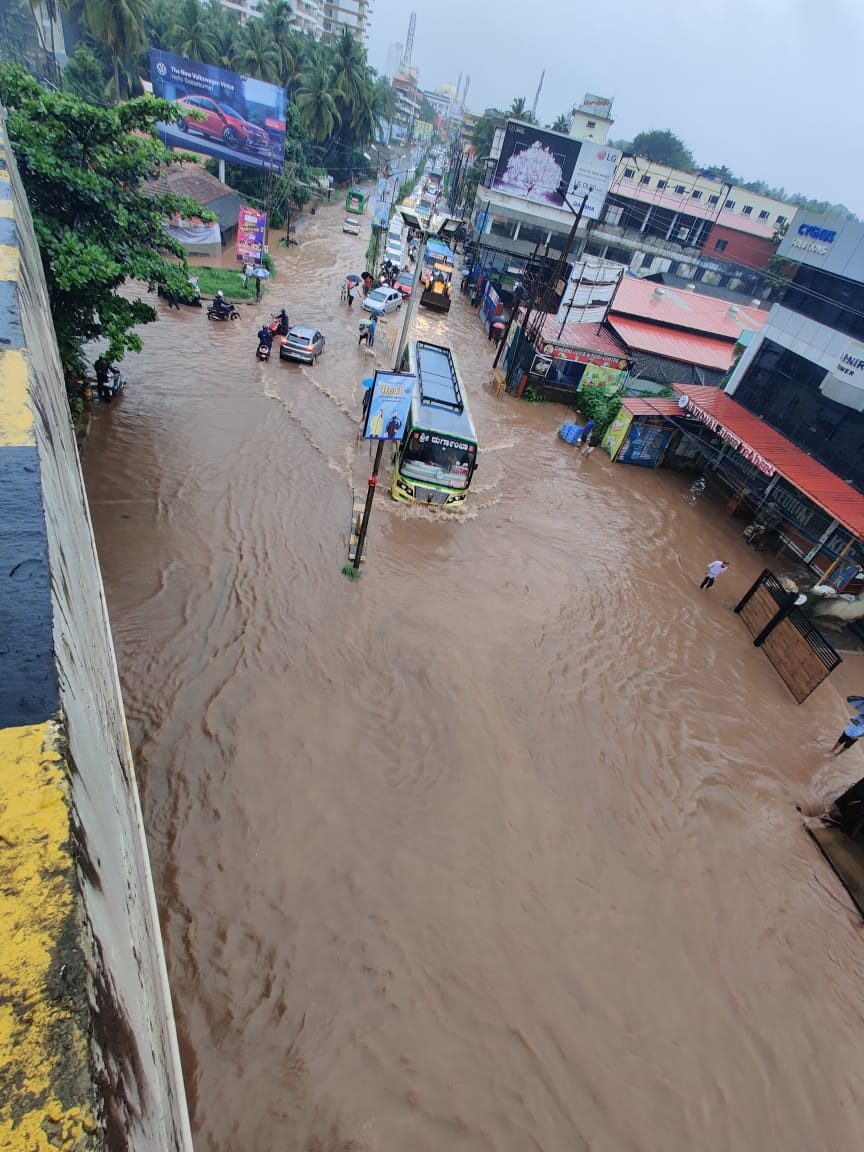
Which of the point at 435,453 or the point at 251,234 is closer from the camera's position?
the point at 435,453

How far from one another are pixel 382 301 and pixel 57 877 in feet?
92.9

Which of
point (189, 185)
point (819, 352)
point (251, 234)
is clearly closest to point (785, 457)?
point (819, 352)

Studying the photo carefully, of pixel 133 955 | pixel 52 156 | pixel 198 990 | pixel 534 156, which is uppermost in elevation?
pixel 534 156

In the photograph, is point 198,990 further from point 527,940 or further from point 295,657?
point 295,657

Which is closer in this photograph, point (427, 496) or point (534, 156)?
point (427, 496)

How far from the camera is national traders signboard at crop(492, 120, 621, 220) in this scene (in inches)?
1642

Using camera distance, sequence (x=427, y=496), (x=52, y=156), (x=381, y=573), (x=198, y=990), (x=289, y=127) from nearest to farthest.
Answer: (x=198, y=990) < (x=52, y=156) < (x=381, y=573) < (x=427, y=496) < (x=289, y=127)

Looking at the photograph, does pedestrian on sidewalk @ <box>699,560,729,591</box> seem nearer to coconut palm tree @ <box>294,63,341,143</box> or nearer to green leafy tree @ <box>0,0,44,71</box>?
coconut palm tree @ <box>294,63,341,143</box>

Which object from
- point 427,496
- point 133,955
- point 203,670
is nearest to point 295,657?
point 203,670

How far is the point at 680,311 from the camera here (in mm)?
27812

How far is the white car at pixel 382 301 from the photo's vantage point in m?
25.7

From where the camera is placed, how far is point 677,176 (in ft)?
180

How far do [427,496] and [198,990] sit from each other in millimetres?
11242

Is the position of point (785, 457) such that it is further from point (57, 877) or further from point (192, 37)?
point (192, 37)
